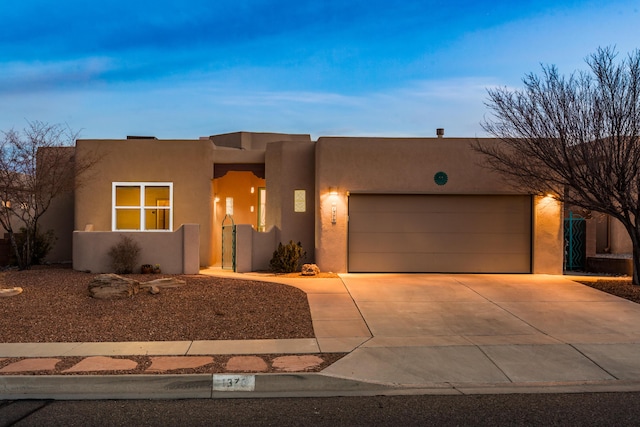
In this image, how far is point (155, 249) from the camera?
550 inches

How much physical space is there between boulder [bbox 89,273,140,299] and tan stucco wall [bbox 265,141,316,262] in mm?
6104

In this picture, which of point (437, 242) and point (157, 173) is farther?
point (157, 173)

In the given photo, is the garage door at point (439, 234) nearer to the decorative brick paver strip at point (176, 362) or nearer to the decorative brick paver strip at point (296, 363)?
the decorative brick paver strip at point (296, 363)

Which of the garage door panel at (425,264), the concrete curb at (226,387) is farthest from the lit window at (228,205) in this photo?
the concrete curb at (226,387)

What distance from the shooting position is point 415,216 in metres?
15.1

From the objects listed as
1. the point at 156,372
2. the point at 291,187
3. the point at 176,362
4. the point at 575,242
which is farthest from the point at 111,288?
the point at 575,242

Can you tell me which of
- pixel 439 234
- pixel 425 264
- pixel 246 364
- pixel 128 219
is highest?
pixel 128 219

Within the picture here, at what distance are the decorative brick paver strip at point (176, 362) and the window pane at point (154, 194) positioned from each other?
10.5m

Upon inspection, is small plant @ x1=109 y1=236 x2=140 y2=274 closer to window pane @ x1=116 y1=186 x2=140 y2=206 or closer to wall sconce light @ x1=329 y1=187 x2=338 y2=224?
window pane @ x1=116 y1=186 x2=140 y2=206

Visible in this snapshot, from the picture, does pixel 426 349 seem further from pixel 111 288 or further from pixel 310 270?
pixel 310 270

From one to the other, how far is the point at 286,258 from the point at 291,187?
2.57 meters

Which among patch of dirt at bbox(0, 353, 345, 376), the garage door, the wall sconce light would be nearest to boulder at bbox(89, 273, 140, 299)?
patch of dirt at bbox(0, 353, 345, 376)

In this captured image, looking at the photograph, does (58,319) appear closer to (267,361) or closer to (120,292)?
(120,292)

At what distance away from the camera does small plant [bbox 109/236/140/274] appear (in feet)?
44.6
